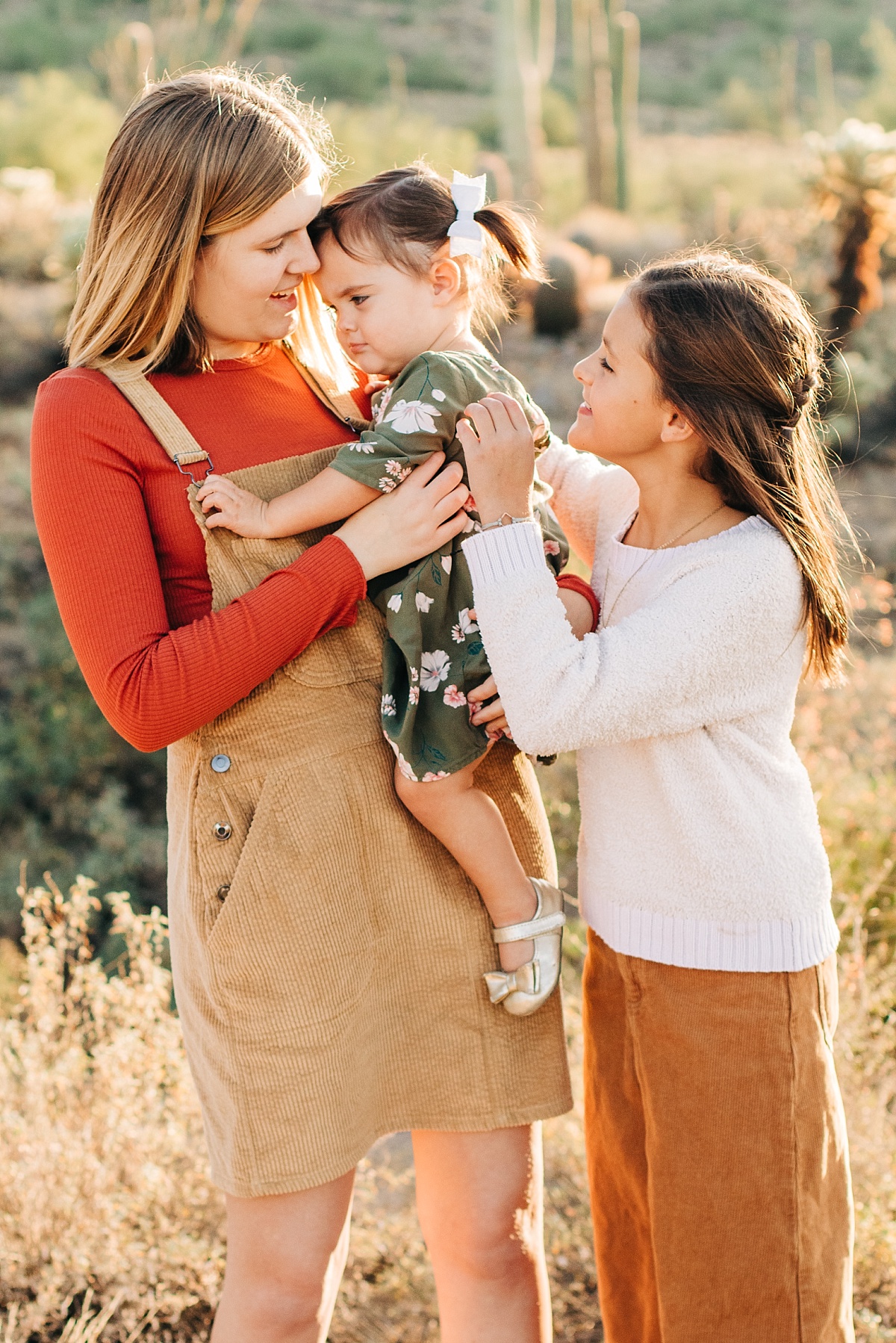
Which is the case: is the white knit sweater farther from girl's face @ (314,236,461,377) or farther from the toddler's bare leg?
girl's face @ (314,236,461,377)

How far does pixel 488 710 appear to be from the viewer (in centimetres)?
186

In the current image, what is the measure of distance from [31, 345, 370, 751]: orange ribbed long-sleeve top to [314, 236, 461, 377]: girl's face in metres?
0.47

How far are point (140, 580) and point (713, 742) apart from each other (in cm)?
90

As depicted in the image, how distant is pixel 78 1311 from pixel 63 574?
1889 millimetres

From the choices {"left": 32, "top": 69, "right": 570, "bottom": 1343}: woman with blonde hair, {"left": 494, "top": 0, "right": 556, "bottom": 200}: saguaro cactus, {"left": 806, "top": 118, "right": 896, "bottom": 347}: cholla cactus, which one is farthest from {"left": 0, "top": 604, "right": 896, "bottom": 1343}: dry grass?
{"left": 494, "top": 0, "right": 556, "bottom": 200}: saguaro cactus

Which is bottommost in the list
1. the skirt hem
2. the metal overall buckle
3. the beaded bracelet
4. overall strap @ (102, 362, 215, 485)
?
the skirt hem

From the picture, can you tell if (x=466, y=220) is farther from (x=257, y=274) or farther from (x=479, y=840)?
(x=479, y=840)

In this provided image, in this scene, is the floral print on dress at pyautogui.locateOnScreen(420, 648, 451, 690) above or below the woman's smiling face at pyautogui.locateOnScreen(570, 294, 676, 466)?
below

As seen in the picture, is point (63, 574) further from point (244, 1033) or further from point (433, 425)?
point (244, 1033)

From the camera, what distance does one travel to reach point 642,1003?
1866 millimetres

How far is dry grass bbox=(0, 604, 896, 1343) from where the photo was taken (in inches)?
103

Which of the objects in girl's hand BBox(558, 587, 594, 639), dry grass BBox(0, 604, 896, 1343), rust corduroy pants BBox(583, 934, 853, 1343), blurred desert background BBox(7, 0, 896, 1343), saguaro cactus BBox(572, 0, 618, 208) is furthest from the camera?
saguaro cactus BBox(572, 0, 618, 208)

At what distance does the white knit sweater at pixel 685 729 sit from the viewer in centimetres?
168

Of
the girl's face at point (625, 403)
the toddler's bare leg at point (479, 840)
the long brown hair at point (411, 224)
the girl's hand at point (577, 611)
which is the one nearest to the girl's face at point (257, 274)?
the long brown hair at point (411, 224)
